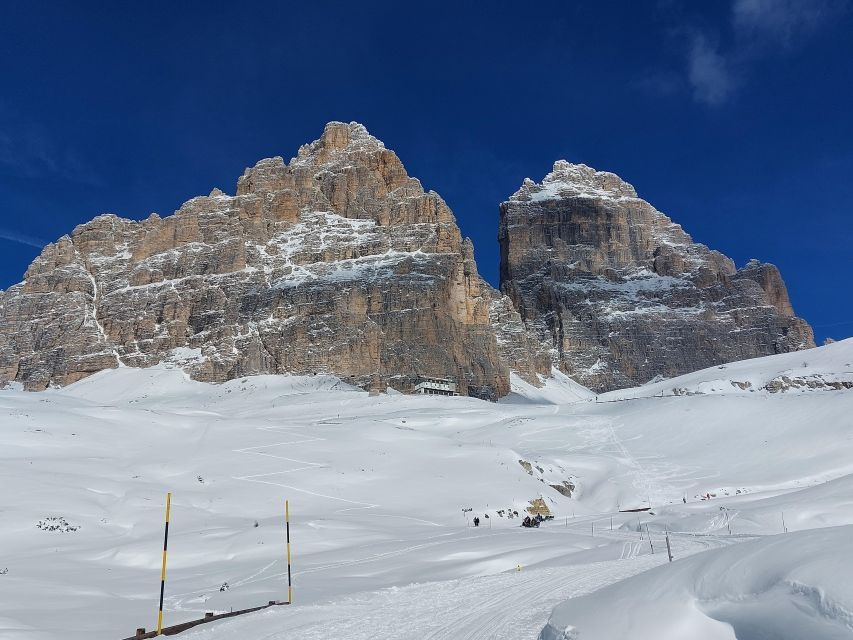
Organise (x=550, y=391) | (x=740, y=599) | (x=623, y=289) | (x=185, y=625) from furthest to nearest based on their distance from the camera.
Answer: (x=623, y=289) < (x=550, y=391) < (x=185, y=625) < (x=740, y=599)

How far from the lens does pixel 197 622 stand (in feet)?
28.2

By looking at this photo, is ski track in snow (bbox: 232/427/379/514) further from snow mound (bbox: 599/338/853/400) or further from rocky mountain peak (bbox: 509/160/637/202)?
rocky mountain peak (bbox: 509/160/637/202)

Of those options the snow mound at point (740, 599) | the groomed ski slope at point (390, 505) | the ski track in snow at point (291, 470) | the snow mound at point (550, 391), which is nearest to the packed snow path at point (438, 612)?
the groomed ski slope at point (390, 505)

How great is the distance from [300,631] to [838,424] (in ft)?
139

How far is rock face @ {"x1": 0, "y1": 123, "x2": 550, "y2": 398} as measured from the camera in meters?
97.9

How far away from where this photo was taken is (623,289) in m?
169

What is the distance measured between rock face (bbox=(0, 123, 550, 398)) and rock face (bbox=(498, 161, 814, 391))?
50462 mm

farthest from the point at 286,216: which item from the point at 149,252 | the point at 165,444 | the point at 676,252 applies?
the point at 676,252

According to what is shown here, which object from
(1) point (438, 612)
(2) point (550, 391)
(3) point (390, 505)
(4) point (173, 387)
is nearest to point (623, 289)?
(2) point (550, 391)

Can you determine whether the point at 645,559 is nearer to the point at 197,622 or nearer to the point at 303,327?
the point at 197,622

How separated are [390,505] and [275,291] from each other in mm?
78988

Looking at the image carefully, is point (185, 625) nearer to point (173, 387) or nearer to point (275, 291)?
point (173, 387)

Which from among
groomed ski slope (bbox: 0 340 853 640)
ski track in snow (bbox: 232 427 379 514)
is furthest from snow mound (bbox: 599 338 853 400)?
ski track in snow (bbox: 232 427 379 514)

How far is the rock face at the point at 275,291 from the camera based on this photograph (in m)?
97.9
